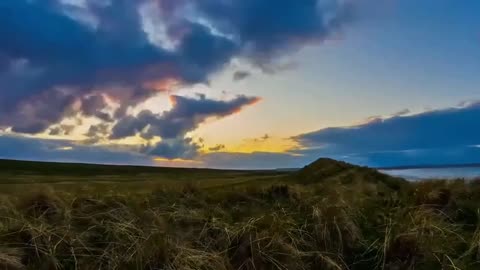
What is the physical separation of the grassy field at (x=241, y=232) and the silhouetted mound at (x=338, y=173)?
5.75m

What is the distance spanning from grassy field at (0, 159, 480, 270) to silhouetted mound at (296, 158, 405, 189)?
575 centimetres

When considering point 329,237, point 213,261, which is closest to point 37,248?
point 213,261

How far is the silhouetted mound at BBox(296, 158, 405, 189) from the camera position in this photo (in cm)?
1866

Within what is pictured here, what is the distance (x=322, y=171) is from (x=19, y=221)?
1472cm

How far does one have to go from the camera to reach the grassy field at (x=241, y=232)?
807 centimetres

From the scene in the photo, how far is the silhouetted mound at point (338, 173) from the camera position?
61.2 feet

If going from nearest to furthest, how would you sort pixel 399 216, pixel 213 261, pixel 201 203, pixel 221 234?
pixel 213 261, pixel 221 234, pixel 399 216, pixel 201 203

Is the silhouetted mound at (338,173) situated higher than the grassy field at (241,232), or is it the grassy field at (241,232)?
the silhouetted mound at (338,173)

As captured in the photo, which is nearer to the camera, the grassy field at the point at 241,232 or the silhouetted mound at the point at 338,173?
the grassy field at the point at 241,232

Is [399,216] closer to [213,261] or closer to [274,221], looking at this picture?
[274,221]

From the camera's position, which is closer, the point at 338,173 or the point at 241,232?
the point at 241,232

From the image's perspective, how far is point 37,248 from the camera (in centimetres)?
809

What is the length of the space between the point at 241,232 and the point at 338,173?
485 inches

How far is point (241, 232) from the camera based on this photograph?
9.06m
